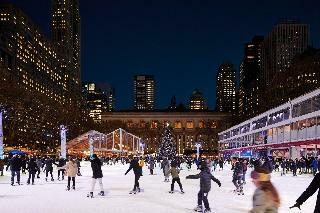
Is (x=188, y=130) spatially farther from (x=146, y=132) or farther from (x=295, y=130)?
(x=295, y=130)

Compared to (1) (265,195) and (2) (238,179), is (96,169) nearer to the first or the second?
(2) (238,179)

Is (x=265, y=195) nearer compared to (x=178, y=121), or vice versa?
(x=265, y=195)

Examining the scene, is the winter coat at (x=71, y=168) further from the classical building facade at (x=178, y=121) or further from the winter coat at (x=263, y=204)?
the classical building facade at (x=178, y=121)

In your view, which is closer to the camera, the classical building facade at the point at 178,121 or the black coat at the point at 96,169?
the black coat at the point at 96,169

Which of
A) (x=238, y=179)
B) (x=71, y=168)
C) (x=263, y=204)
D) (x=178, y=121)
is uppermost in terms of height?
(x=178, y=121)

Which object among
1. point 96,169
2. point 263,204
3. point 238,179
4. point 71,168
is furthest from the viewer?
point 71,168

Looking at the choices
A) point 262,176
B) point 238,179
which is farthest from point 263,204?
point 238,179

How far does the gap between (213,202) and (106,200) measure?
3.65m

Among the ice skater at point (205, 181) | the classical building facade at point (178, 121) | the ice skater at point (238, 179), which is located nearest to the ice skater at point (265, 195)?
the ice skater at point (205, 181)

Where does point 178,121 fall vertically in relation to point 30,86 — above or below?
below

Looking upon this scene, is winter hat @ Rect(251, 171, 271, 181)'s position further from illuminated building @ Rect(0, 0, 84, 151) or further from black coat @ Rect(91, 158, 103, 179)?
illuminated building @ Rect(0, 0, 84, 151)

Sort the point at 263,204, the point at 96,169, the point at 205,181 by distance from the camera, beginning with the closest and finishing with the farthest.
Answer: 1. the point at 263,204
2. the point at 205,181
3. the point at 96,169

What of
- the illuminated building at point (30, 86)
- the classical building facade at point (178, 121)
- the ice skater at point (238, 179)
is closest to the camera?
the ice skater at point (238, 179)

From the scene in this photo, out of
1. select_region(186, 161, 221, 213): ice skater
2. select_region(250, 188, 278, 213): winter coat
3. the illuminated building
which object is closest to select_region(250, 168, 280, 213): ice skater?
select_region(250, 188, 278, 213): winter coat
